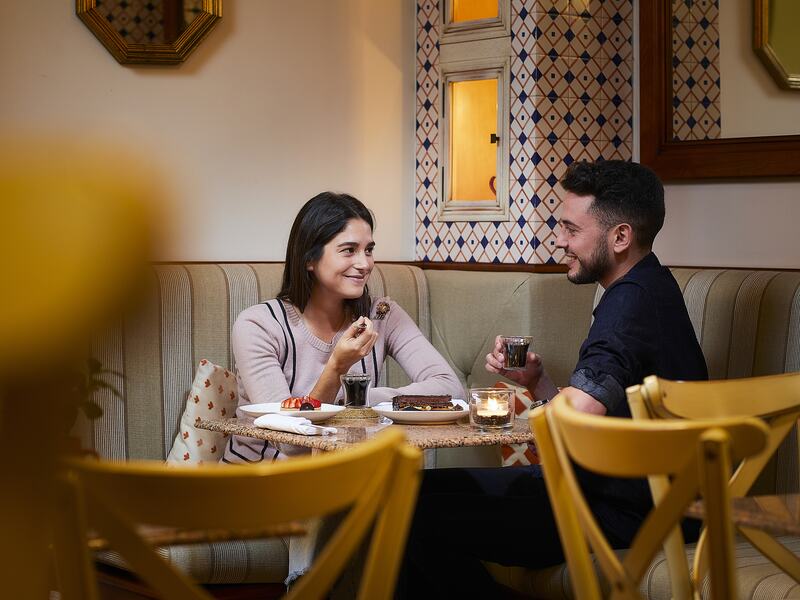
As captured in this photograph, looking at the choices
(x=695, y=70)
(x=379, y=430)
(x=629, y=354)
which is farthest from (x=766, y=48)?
(x=379, y=430)

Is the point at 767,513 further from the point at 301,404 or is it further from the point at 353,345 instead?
the point at 353,345

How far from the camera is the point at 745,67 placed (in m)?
3.58

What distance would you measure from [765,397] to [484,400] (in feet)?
2.41

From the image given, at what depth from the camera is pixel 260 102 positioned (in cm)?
399

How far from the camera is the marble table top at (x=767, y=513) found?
1.26m

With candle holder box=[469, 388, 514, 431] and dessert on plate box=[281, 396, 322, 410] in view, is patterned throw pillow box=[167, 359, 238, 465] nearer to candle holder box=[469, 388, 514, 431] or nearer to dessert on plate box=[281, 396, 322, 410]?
dessert on plate box=[281, 396, 322, 410]

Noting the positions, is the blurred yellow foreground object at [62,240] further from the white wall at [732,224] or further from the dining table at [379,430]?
the white wall at [732,224]

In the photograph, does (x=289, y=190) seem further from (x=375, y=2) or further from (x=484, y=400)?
(x=484, y=400)

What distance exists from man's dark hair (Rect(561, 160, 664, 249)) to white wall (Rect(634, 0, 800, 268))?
0.97 metres

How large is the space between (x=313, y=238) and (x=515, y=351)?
33.3 inches

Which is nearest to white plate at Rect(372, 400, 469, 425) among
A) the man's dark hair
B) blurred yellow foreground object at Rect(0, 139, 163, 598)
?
the man's dark hair

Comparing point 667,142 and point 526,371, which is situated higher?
point 667,142

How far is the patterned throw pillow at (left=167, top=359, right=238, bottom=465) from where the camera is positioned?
10.4ft

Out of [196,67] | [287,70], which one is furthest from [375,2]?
[196,67]
